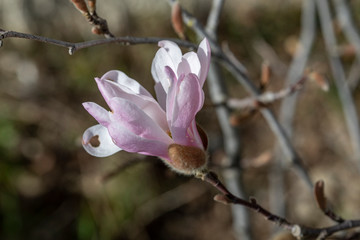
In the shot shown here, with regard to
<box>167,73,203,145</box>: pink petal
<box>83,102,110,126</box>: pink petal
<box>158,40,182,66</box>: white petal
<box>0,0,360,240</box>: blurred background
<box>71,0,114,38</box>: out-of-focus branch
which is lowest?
Answer: <box>0,0,360,240</box>: blurred background

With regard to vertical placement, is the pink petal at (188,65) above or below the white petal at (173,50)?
below

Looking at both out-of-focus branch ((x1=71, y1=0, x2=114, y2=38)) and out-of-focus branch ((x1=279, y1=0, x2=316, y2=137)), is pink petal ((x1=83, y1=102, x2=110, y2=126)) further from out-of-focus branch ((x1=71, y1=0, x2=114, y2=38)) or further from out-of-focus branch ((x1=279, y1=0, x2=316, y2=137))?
out-of-focus branch ((x1=279, y1=0, x2=316, y2=137))

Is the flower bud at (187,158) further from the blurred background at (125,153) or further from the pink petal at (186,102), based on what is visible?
the blurred background at (125,153)

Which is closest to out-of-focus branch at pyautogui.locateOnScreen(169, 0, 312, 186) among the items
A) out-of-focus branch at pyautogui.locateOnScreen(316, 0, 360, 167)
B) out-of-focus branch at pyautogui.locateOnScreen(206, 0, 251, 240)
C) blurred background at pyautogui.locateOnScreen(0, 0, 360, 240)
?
out-of-focus branch at pyautogui.locateOnScreen(206, 0, 251, 240)

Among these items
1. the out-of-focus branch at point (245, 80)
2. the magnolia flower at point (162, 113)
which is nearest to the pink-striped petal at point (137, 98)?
the magnolia flower at point (162, 113)

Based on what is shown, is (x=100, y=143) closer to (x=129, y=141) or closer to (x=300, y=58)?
(x=129, y=141)

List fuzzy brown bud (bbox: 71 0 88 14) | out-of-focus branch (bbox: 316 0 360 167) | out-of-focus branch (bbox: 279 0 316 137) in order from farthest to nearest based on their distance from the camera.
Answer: out-of-focus branch (bbox: 279 0 316 137), out-of-focus branch (bbox: 316 0 360 167), fuzzy brown bud (bbox: 71 0 88 14)

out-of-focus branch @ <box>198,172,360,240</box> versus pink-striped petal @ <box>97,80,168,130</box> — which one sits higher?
pink-striped petal @ <box>97,80,168,130</box>

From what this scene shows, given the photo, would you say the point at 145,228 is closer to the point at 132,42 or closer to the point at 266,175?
the point at 266,175
